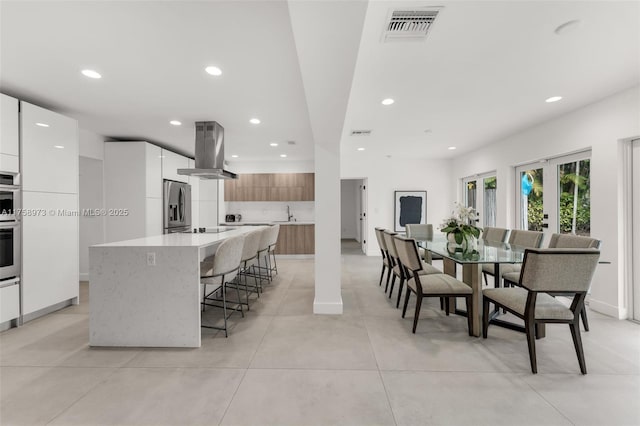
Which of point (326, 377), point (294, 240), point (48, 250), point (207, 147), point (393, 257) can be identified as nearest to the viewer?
point (326, 377)

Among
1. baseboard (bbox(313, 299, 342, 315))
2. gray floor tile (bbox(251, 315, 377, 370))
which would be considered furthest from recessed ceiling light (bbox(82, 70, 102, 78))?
baseboard (bbox(313, 299, 342, 315))

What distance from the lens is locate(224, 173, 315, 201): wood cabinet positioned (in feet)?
23.1

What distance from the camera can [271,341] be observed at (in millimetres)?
2529

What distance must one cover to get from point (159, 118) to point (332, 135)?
2.49 m

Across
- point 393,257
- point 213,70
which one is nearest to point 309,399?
point 393,257

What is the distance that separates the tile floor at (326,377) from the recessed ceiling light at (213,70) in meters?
2.45

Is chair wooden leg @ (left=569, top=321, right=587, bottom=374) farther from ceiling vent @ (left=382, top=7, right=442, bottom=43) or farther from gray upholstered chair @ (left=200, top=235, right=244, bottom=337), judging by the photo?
gray upholstered chair @ (left=200, top=235, right=244, bottom=337)

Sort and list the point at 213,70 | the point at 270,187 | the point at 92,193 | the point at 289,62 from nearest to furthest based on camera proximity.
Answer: the point at 289,62 → the point at 213,70 → the point at 92,193 → the point at 270,187

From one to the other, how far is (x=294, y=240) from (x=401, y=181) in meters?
3.11

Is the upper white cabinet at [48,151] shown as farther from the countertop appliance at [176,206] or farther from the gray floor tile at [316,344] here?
the gray floor tile at [316,344]

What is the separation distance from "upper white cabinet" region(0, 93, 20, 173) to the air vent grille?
3651 mm

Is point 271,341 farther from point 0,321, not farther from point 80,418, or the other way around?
point 0,321

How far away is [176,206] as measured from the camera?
538 cm

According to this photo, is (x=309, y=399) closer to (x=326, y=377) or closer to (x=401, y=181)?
(x=326, y=377)
